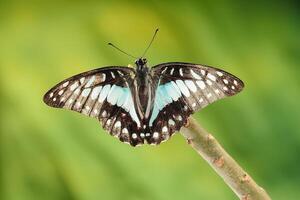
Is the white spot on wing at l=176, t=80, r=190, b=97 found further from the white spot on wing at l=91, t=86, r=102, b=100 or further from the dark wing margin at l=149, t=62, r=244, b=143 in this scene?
the white spot on wing at l=91, t=86, r=102, b=100

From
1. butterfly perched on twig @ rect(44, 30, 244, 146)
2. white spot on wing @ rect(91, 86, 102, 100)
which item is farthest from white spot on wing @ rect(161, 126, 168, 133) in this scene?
white spot on wing @ rect(91, 86, 102, 100)

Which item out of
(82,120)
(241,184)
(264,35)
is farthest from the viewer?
(264,35)

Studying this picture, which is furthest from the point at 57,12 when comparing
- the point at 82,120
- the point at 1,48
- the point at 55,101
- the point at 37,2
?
the point at 55,101

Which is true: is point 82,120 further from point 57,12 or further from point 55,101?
point 55,101

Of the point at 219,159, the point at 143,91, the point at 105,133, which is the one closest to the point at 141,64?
the point at 143,91

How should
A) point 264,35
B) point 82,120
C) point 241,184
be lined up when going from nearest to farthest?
1. point 241,184
2. point 82,120
3. point 264,35

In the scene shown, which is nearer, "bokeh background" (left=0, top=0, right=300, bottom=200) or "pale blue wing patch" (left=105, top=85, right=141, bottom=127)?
"pale blue wing patch" (left=105, top=85, right=141, bottom=127)

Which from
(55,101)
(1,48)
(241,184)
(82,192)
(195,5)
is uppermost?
(1,48)

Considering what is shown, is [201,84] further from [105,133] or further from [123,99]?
[105,133]

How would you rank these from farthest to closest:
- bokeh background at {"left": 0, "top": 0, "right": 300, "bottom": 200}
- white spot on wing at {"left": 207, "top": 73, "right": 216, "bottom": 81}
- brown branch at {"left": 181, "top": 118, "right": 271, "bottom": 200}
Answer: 1. bokeh background at {"left": 0, "top": 0, "right": 300, "bottom": 200}
2. white spot on wing at {"left": 207, "top": 73, "right": 216, "bottom": 81}
3. brown branch at {"left": 181, "top": 118, "right": 271, "bottom": 200}
